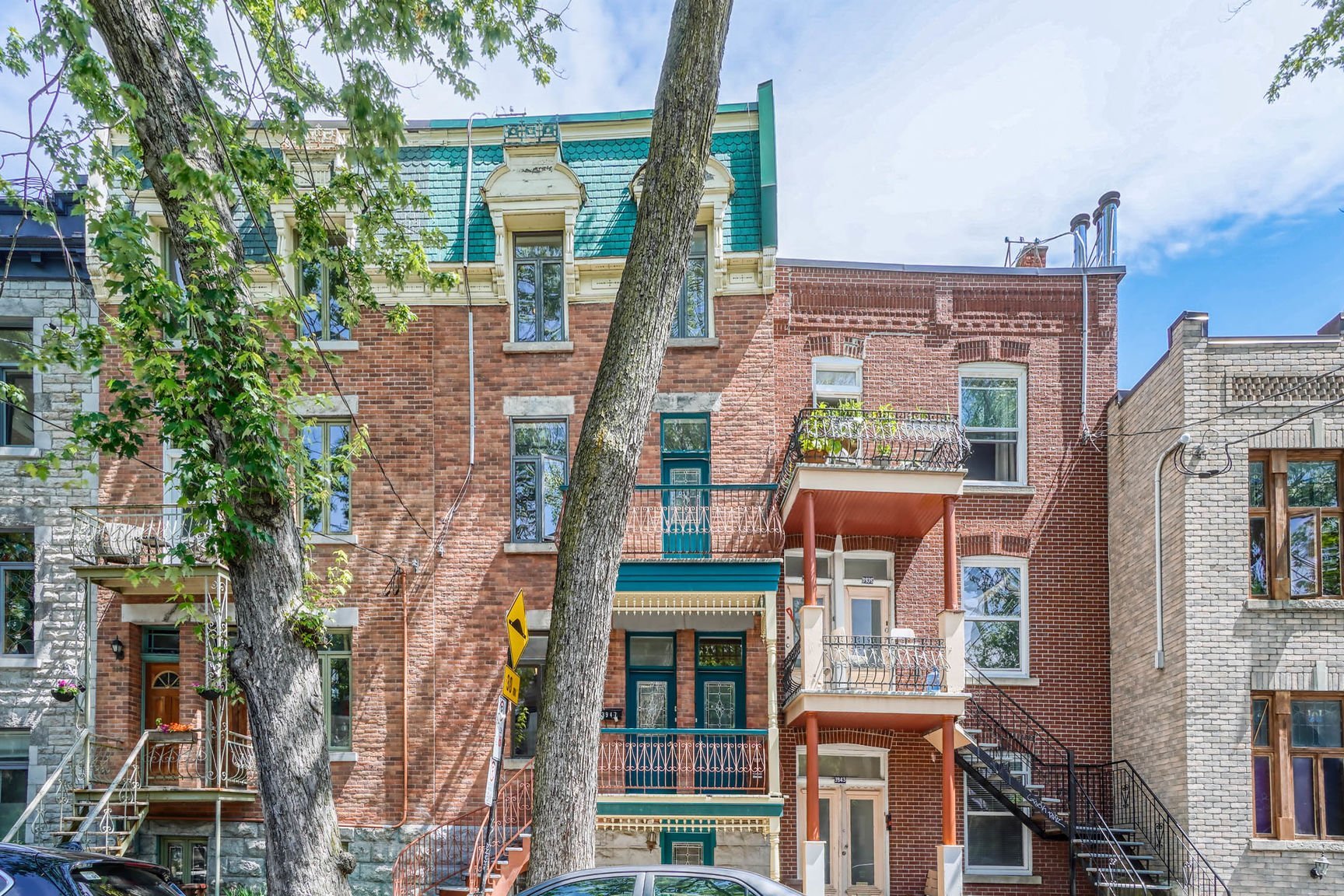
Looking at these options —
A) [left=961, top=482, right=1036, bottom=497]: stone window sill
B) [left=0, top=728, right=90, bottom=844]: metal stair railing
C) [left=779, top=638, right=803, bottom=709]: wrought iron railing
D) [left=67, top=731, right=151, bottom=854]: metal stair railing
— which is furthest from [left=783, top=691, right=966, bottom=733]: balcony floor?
[left=0, top=728, right=90, bottom=844]: metal stair railing

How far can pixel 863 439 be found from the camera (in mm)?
15812

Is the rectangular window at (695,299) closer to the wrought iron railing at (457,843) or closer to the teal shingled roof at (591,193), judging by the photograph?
the teal shingled roof at (591,193)

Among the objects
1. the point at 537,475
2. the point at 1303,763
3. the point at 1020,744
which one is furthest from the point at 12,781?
the point at 1303,763

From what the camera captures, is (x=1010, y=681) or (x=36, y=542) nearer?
(x=36, y=542)

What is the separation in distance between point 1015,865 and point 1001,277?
912 cm

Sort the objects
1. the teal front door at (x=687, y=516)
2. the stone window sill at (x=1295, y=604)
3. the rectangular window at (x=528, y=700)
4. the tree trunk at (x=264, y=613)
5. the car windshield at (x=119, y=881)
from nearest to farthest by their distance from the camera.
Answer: the car windshield at (x=119, y=881) → the tree trunk at (x=264, y=613) → the stone window sill at (x=1295, y=604) → the teal front door at (x=687, y=516) → the rectangular window at (x=528, y=700)

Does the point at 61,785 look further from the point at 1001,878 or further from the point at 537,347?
the point at 1001,878

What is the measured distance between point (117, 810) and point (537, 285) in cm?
968

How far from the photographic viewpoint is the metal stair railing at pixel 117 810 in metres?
14.3

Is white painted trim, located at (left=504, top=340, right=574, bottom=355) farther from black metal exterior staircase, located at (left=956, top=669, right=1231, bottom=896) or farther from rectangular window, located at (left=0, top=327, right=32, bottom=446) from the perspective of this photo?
black metal exterior staircase, located at (left=956, top=669, right=1231, bottom=896)

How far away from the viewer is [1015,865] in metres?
16.5

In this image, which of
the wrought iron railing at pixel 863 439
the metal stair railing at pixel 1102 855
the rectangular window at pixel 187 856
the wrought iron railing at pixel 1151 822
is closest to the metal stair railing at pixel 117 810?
the rectangular window at pixel 187 856

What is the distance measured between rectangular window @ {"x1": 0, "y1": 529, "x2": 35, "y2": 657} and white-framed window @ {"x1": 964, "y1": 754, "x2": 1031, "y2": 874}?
565 inches

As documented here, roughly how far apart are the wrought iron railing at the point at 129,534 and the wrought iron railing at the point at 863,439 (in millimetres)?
8467
